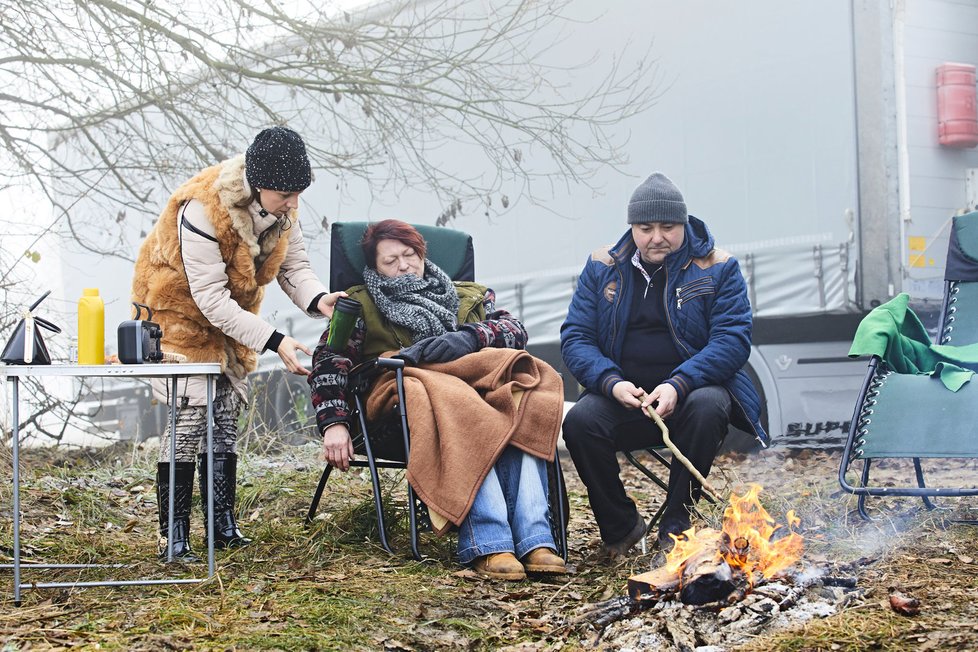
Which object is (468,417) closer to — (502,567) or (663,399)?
(502,567)

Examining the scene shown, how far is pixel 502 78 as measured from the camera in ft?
22.7

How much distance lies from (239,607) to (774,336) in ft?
15.2

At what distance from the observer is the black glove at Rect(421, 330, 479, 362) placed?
3621 millimetres

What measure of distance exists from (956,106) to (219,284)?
15.8 ft

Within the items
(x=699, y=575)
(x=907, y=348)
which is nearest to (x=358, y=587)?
(x=699, y=575)

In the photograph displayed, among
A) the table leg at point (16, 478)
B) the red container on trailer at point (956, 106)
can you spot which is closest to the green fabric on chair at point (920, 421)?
the table leg at point (16, 478)

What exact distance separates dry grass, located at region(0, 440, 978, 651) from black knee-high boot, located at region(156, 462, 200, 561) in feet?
0.42

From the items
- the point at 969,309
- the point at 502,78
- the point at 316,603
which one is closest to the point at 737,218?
the point at 502,78

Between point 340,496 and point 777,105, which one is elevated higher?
point 777,105

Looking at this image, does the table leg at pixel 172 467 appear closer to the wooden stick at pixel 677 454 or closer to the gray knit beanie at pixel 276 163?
the gray knit beanie at pixel 276 163

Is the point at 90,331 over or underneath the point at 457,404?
over

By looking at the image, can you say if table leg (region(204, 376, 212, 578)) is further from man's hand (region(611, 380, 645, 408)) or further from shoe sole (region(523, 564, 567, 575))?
man's hand (region(611, 380, 645, 408))

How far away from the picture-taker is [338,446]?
3521 millimetres

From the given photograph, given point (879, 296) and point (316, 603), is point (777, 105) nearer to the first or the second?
point (879, 296)
